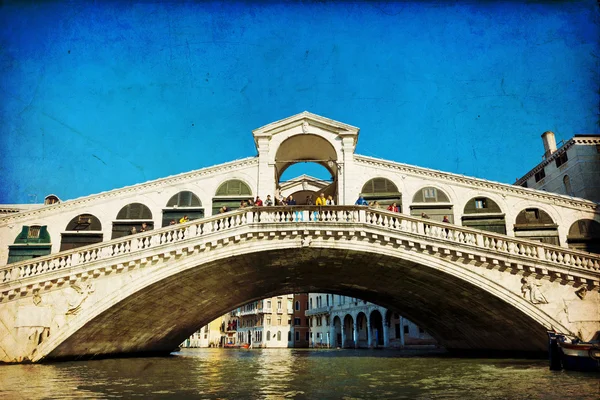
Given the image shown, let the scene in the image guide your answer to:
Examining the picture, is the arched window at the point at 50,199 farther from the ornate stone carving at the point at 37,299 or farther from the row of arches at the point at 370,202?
the ornate stone carving at the point at 37,299

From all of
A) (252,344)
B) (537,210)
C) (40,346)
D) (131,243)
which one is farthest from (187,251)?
(252,344)

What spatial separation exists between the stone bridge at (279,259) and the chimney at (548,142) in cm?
1612

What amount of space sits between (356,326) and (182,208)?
1466 inches

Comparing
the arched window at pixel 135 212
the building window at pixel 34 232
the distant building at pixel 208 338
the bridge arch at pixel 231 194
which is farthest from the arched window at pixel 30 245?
the distant building at pixel 208 338

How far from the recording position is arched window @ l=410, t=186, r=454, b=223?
2425cm

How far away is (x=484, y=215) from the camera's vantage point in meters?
23.9

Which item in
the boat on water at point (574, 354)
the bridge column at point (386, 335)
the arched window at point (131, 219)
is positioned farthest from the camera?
the bridge column at point (386, 335)

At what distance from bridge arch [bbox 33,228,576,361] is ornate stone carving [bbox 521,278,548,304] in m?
0.25

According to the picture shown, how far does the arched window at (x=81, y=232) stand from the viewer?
23.9m

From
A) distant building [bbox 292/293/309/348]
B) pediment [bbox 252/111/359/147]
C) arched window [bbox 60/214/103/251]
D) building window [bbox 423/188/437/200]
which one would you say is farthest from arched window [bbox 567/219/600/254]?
distant building [bbox 292/293/309/348]

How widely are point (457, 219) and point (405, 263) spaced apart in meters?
6.40

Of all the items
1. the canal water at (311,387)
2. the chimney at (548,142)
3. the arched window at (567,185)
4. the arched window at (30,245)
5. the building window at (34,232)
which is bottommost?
the canal water at (311,387)

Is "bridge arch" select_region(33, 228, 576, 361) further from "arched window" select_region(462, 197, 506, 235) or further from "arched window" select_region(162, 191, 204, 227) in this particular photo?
"arched window" select_region(462, 197, 506, 235)

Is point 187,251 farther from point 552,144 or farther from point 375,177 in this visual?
point 552,144
